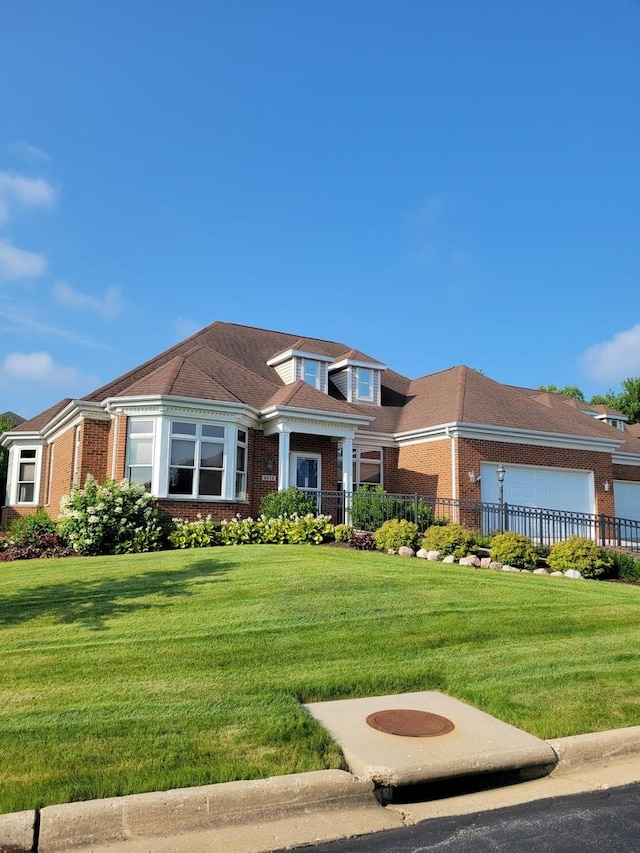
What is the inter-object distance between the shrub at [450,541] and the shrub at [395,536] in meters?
0.37

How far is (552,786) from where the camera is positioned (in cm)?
459

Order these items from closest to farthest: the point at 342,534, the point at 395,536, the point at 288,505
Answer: the point at 395,536, the point at 342,534, the point at 288,505

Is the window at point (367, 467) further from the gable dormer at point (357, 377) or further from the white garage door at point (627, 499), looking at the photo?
the white garage door at point (627, 499)

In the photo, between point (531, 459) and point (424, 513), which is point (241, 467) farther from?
point (531, 459)

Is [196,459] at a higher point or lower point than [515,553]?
higher

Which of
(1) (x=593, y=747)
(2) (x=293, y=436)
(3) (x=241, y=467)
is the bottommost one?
(1) (x=593, y=747)

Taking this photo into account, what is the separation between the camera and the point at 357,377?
79.4ft

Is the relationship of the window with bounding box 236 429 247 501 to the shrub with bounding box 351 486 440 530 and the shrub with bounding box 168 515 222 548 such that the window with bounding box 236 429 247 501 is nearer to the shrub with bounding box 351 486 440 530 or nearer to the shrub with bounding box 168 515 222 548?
the shrub with bounding box 168 515 222 548

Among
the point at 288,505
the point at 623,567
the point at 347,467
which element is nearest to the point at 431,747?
the point at 623,567

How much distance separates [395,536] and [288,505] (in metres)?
3.59

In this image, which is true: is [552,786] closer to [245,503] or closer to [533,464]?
[245,503]

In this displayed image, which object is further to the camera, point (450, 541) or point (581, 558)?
point (450, 541)

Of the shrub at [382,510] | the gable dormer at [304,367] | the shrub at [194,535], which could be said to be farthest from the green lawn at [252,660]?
the gable dormer at [304,367]

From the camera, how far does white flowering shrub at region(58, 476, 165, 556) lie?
14.6 m
